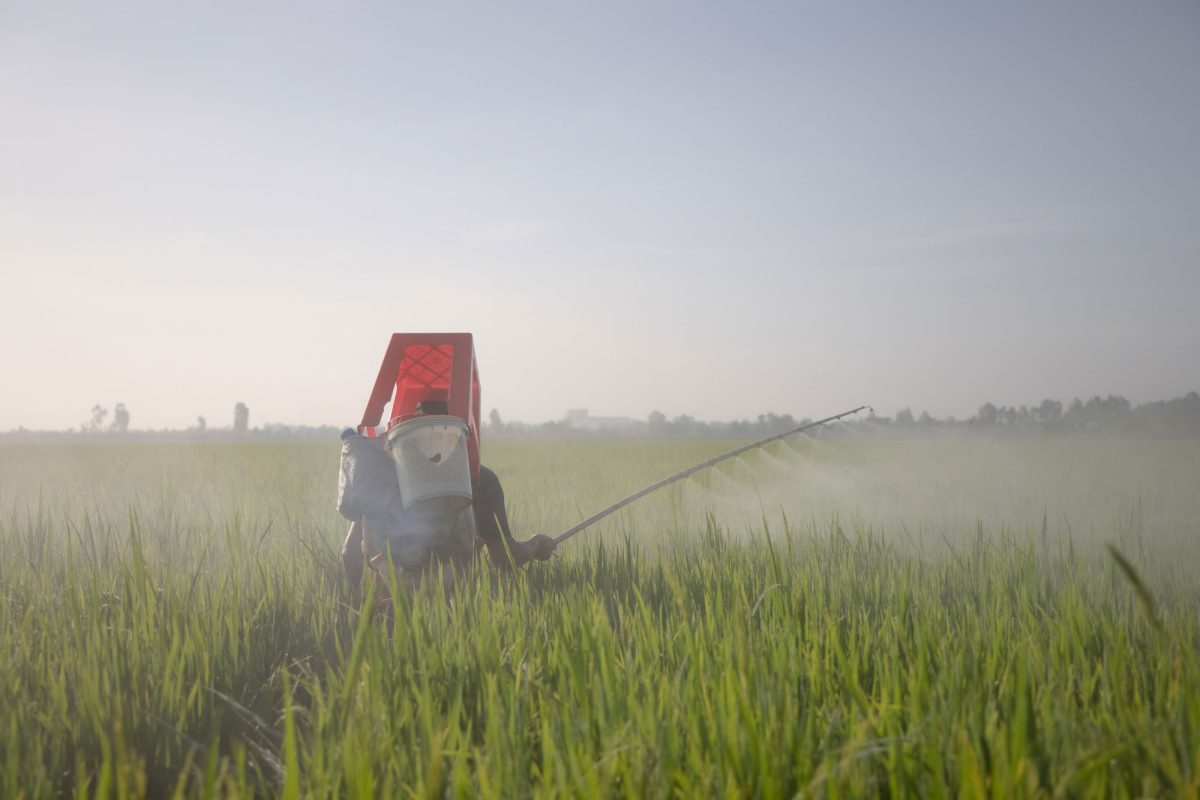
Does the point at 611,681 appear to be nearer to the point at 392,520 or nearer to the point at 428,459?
the point at 428,459

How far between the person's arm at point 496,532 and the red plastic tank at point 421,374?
Answer: 0.14 meters

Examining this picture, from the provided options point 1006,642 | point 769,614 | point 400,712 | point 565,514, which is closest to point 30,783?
point 400,712

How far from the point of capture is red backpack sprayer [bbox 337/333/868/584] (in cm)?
267

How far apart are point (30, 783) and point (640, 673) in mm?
1340

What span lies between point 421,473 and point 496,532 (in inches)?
35.6

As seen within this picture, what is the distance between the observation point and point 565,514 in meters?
6.73

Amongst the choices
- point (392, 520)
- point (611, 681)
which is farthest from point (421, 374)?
point (611, 681)

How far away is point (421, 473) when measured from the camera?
2.66 metres

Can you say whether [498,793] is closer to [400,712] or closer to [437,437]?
[400,712]

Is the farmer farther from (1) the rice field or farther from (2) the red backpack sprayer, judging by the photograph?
(1) the rice field

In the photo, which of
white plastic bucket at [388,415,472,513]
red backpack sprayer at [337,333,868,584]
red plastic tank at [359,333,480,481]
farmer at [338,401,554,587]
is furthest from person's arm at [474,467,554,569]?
white plastic bucket at [388,415,472,513]

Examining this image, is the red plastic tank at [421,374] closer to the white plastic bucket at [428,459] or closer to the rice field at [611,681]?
the white plastic bucket at [428,459]

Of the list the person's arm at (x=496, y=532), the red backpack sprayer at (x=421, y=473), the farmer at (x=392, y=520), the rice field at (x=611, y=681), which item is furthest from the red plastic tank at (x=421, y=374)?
the rice field at (x=611, y=681)

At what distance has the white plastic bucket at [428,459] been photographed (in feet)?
8.73
